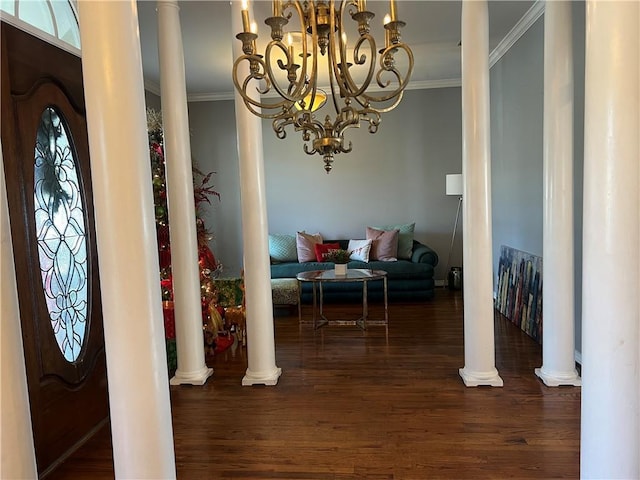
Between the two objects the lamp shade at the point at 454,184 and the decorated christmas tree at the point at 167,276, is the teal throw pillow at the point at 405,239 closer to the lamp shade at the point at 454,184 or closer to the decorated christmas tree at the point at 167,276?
the lamp shade at the point at 454,184

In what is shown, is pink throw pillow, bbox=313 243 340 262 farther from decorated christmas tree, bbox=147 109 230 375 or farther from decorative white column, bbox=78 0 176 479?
decorative white column, bbox=78 0 176 479

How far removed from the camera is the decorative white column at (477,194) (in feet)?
10.8

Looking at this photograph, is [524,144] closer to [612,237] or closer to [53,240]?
[612,237]

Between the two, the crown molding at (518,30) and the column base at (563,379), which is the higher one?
the crown molding at (518,30)

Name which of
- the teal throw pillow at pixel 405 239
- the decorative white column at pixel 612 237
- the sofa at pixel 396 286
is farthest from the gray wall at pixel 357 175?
the decorative white column at pixel 612 237

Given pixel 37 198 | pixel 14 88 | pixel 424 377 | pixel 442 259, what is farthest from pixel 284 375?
pixel 442 259

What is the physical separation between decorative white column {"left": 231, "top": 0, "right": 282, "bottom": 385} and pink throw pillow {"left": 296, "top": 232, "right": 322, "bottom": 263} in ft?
10.3

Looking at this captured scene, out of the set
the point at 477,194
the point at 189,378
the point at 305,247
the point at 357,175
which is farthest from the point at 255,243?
the point at 357,175

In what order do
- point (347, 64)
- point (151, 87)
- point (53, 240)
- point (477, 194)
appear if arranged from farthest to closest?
1. point (151, 87)
2. point (477, 194)
3. point (53, 240)
4. point (347, 64)

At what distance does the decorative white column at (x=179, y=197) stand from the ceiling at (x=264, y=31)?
50 centimetres

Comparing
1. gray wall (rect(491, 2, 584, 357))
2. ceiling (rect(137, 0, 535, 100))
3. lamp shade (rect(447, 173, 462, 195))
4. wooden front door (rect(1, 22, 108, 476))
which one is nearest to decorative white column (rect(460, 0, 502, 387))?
gray wall (rect(491, 2, 584, 357))

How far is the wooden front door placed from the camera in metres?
2.35

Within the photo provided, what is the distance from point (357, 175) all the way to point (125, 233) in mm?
5826

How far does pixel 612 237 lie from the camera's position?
1.64m
